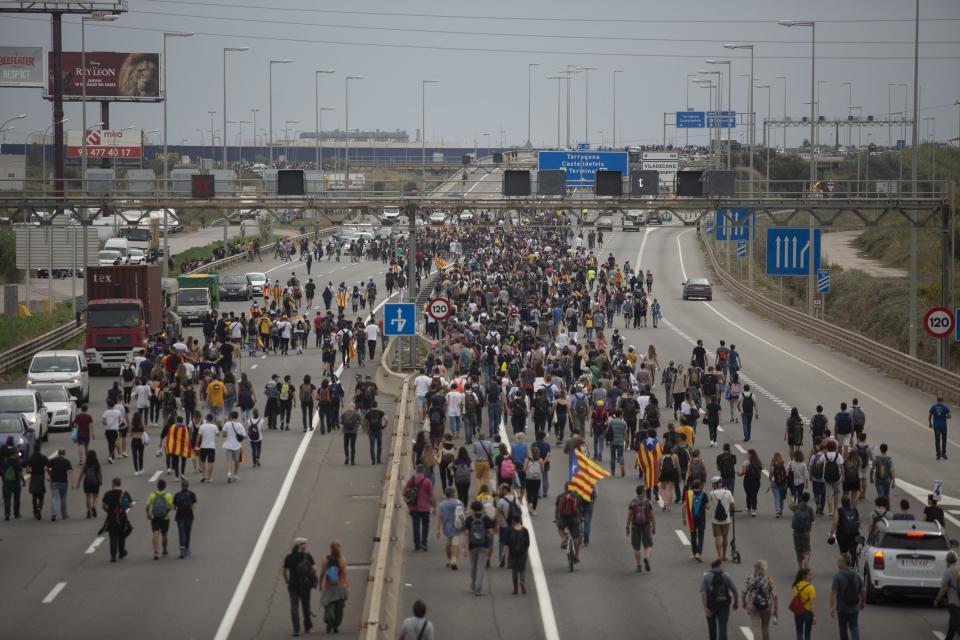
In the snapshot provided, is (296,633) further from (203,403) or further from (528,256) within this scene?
(528,256)

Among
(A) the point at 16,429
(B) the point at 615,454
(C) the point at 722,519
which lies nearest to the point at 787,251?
(B) the point at 615,454

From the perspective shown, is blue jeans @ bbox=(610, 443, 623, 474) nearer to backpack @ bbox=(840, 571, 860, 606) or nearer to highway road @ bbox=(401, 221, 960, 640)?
highway road @ bbox=(401, 221, 960, 640)

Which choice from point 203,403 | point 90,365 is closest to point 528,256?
point 90,365

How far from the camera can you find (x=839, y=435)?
1220 inches

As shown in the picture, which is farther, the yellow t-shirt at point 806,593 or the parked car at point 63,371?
the parked car at point 63,371

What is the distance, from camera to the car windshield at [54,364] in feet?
132

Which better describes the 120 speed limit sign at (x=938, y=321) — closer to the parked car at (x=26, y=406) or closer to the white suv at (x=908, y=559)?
the white suv at (x=908, y=559)

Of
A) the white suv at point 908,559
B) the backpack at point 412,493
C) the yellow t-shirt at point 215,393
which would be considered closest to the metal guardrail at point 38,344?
the yellow t-shirt at point 215,393

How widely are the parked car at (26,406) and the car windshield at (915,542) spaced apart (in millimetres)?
19231

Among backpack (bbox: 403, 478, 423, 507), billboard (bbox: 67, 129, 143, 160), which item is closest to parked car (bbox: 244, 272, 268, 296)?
backpack (bbox: 403, 478, 423, 507)

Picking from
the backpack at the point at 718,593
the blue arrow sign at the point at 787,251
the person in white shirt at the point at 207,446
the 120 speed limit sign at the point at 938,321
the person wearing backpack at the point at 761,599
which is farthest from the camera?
the blue arrow sign at the point at 787,251

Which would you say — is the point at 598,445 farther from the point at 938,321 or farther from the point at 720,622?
the point at 720,622

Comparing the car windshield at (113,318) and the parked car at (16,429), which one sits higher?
the car windshield at (113,318)

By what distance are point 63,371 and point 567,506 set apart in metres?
22.1
